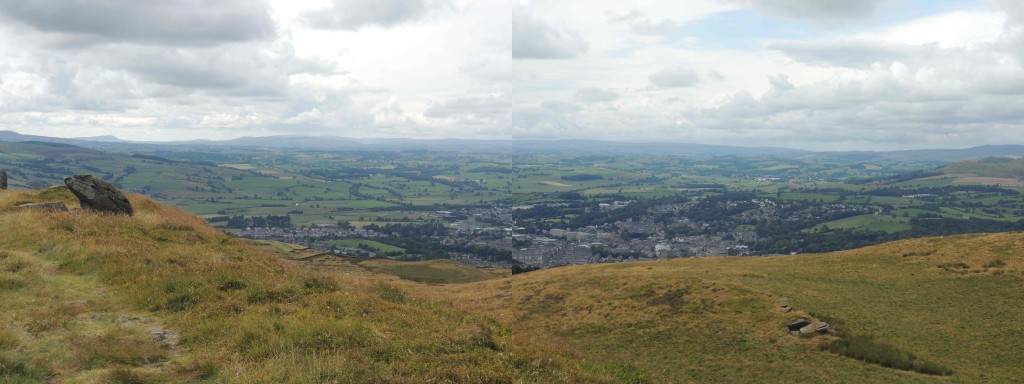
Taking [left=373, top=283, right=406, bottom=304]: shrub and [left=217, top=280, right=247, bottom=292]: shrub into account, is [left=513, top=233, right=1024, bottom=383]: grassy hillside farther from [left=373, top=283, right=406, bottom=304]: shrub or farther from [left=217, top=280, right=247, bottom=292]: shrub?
[left=217, top=280, right=247, bottom=292]: shrub

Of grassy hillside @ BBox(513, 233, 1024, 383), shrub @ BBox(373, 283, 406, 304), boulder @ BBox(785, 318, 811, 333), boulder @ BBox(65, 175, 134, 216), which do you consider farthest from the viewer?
boulder @ BBox(65, 175, 134, 216)

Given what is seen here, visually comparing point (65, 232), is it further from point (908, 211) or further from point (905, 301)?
point (908, 211)

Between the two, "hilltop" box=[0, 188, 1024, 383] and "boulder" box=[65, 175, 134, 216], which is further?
"boulder" box=[65, 175, 134, 216]

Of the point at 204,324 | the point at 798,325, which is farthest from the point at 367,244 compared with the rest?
the point at 204,324

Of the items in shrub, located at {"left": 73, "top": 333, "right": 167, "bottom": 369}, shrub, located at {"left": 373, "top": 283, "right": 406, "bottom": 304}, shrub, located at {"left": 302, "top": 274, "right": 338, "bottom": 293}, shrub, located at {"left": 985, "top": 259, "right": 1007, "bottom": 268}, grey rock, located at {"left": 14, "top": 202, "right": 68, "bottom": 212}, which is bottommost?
shrub, located at {"left": 985, "top": 259, "right": 1007, "bottom": 268}

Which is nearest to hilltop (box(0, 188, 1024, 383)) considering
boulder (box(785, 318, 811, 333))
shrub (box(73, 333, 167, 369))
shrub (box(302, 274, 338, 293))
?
shrub (box(73, 333, 167, 369))

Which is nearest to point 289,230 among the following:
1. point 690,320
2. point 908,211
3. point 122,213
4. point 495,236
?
point 495,236
